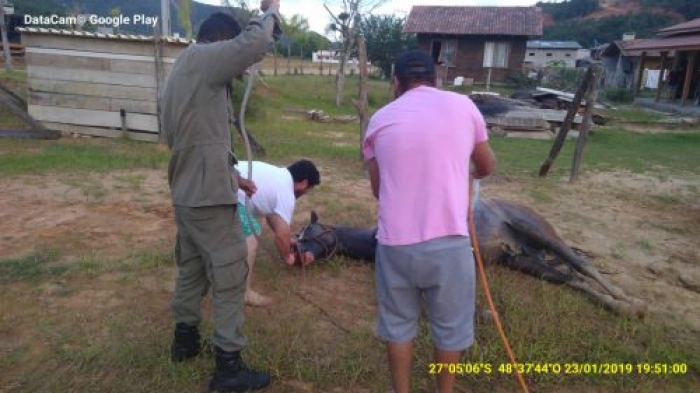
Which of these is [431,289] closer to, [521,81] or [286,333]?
[286,333]

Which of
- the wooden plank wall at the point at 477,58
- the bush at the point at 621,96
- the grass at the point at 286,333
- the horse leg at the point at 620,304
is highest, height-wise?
the wooden plank wall at the point at 477,58

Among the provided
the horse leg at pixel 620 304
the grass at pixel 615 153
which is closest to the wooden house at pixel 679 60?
the grass at pixel 615 153

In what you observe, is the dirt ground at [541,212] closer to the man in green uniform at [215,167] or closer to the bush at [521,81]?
the man in green uniform at [215,167]

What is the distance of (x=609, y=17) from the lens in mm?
57719

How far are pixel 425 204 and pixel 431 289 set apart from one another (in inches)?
13.7

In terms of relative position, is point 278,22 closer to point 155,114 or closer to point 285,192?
point 285,192

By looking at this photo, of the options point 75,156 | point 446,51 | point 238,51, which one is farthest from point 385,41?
point 238,51

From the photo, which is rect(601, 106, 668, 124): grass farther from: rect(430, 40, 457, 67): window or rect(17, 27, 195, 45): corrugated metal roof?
rect(17, 27, 195, 45): corrugated metal roof

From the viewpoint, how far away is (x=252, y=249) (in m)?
3.08

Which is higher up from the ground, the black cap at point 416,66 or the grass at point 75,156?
the black cap at point 416,66

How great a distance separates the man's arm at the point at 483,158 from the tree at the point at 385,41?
2500cm

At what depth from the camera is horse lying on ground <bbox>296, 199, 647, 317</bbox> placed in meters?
3.64

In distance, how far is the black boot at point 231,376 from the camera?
7.65 ft

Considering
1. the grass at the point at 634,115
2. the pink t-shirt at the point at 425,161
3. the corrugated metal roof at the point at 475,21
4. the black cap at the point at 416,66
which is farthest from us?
the corrugated metal roof at the point at 475,21
